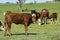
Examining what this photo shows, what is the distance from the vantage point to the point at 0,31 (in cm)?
2141

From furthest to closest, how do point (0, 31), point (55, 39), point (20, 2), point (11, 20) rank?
point (20, 2), point (0, 31), point (11, 20), point (55, 39)

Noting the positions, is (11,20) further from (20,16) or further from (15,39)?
(15,39)

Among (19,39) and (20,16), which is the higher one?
(20,16)

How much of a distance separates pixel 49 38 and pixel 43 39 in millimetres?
507

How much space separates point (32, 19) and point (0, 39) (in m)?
2.98

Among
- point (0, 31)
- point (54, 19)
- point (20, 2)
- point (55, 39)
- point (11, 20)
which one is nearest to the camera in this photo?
point (55, 39)

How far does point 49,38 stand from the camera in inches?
638

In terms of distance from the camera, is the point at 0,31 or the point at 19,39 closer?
the point at 19,39

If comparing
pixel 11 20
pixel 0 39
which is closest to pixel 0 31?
pixel 11 20

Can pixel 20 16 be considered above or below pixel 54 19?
above

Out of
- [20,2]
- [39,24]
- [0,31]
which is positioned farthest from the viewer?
[20,2]

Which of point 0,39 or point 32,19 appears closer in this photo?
point 0,39

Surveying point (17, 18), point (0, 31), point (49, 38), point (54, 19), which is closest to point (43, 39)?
point (49, 38)

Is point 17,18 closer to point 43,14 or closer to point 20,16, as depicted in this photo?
point 20,16
